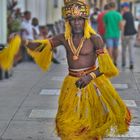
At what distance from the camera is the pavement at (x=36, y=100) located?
682 cm

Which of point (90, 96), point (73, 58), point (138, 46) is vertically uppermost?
point (73, 58)

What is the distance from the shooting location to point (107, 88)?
5.39 m

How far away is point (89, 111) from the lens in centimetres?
529

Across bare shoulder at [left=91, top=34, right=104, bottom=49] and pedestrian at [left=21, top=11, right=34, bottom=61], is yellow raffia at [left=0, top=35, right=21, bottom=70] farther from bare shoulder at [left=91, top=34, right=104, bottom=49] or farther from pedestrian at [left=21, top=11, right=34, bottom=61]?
pedestrian at [left=21, top=11, right=34, bottom=61]

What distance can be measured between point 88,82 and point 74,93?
0.19 metres

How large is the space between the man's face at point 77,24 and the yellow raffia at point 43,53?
1.21 feet

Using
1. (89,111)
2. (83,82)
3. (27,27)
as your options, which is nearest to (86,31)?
(83,82)

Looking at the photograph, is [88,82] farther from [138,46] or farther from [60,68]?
[138,46]

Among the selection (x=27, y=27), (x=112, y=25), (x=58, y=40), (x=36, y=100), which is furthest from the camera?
(x=27, y=27)

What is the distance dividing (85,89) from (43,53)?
25.2 inches

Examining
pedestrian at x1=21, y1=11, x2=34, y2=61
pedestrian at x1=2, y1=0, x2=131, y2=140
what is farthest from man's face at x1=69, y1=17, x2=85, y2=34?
pedestrian at x1=21, y1=11, x2=34, y2=61

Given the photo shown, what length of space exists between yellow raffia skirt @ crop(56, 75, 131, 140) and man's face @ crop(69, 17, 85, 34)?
50cm

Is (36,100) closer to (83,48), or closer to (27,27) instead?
(83,48)

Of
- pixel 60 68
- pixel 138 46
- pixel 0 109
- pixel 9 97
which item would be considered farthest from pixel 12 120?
pixel 138 46
